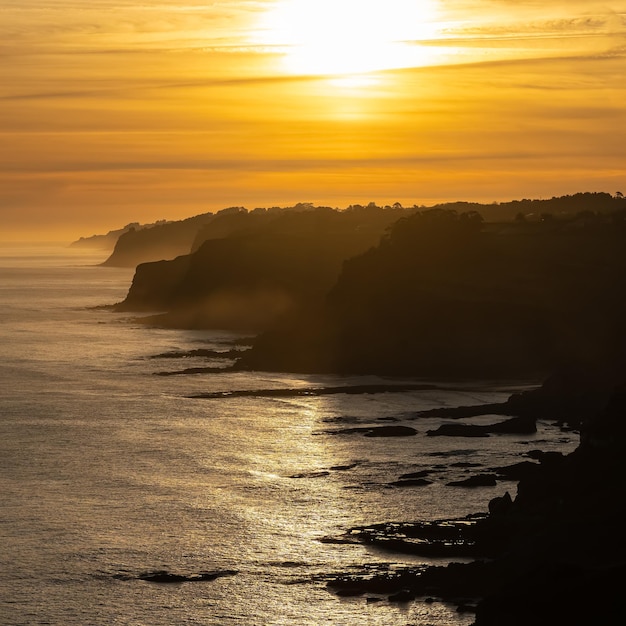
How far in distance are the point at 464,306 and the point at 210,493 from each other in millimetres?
68677

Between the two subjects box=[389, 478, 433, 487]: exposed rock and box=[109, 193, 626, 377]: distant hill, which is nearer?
box=[389, 478, 433, 487]: exposed rock

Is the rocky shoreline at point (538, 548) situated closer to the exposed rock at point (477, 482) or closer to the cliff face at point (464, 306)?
the exposed rock at point (477, 482)

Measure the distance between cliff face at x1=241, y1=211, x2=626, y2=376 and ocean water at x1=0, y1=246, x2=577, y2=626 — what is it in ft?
30.5

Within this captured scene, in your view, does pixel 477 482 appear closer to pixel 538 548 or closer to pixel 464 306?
pixel 538 548

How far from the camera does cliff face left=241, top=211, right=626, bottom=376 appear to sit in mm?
132875

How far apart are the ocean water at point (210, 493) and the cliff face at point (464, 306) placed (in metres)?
9.29

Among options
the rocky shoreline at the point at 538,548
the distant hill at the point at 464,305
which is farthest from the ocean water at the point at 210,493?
the distant hill at the point at 464,305

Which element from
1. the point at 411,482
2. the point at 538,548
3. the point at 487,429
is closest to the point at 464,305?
the point at 487,429

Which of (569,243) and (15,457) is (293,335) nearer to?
(569,243)

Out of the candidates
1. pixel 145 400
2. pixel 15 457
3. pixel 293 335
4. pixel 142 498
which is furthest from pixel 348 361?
pixel 142 498

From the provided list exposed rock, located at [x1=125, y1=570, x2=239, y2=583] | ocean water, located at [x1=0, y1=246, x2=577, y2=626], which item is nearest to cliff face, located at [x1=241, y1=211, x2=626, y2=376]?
ocean water, located at [x1=0, y1=246, x2=577, y2=626]

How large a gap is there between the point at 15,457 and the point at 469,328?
208 feet

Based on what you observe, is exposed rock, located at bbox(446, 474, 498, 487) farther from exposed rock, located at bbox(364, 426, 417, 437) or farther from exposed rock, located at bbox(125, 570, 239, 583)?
exposed rock, located at bbox(125, 570, 239, 583)

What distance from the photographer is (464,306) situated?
5433 inches
